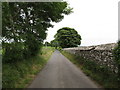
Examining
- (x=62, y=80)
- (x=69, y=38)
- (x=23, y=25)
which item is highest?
(x=69, y=38)

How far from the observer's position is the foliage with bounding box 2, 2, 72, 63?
28.3 ft

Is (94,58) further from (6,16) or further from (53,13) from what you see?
(6,16)

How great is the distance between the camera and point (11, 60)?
870cm

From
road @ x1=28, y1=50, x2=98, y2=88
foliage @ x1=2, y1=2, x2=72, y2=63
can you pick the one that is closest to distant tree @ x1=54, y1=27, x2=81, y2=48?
foliage @ x1=2, y1=2, x2=72, y2=63

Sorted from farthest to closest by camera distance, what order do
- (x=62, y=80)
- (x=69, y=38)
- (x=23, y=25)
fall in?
(x=69, y=38) < (x=23, y=25) < (x=62, y=80)

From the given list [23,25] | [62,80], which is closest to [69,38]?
[23,25]

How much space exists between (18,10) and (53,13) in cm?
384

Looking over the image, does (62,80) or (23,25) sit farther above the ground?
(23,25)

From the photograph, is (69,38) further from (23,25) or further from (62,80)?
(62,80)

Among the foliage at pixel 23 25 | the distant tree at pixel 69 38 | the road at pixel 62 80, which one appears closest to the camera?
the road at pixel 62 80

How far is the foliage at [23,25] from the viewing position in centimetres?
862

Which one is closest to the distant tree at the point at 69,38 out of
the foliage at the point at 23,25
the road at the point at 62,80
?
the foliage at the point at 23,25

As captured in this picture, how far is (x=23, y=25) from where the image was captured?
37.3ft

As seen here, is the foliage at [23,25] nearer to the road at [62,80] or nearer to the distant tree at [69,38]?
the road at [62,80]
